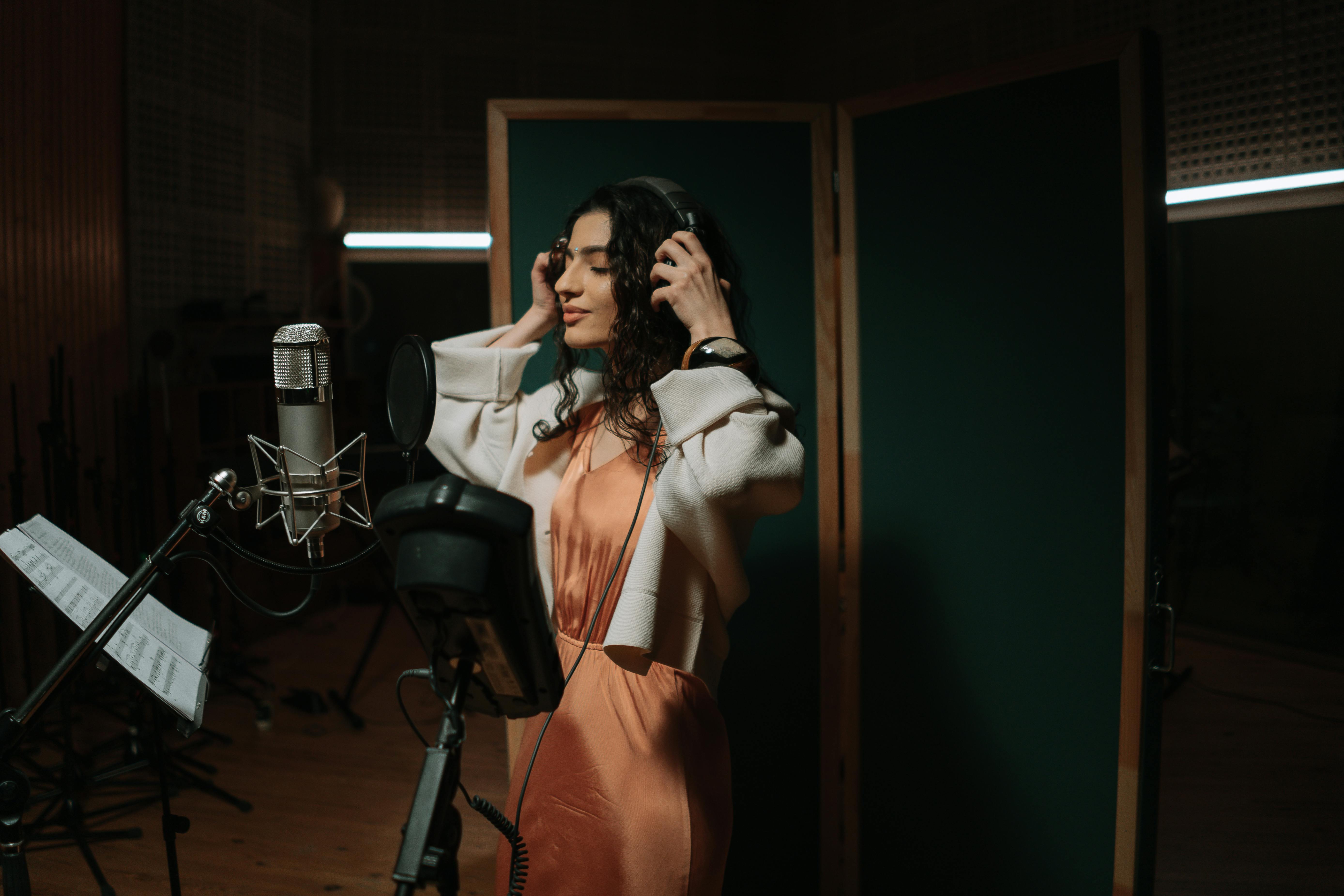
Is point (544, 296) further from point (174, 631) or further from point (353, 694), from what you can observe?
point (353, 694)

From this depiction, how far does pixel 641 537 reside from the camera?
4.13 feet

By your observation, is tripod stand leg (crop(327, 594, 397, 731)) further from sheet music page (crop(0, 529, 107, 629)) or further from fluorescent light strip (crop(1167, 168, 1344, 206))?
fluorescent light strip (crop(1167, 168, 1344, 206))

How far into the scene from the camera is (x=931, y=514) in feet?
Result: 6.44

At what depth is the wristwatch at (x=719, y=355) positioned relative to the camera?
3.91ft

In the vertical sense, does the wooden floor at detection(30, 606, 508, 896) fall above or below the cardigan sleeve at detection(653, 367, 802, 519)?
below

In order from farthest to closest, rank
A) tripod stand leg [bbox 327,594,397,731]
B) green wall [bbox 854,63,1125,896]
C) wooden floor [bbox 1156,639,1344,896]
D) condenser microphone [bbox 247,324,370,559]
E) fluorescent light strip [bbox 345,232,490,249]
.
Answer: fluorescent light strip [bbox 345,232,490,249] → tripod stand leg [bbox 327,594,397,731] → wooden floor [bbox 1156,639,1344,896] → green wall [bbox 854,63,1125,896] → condenser microphone [bbox 247,324,370,559]

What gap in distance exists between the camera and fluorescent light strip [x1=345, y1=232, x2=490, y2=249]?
5820 millimetres

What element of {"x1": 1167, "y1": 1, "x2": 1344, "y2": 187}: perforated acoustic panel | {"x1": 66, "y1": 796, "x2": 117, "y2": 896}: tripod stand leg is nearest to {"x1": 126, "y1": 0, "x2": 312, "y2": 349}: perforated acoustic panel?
{"x1": 66, "y1": 796, "x2": 117, "y2": 896}: tripod stand leg

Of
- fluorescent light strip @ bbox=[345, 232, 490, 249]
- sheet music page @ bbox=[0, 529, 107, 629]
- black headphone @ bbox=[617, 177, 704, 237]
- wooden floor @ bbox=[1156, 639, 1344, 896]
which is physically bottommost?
wooden floor @ bbox=[1156, 639, 1344, 896]

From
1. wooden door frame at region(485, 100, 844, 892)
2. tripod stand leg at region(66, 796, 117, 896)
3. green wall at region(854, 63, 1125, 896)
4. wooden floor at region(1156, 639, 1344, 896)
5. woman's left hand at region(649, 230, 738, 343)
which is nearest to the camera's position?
woman's left hand at region(649, 230, 738, 343)

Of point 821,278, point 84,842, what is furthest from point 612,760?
point 84,842

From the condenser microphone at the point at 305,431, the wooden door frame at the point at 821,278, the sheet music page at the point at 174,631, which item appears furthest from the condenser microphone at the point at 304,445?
the wooden door frame at the point at 821,278

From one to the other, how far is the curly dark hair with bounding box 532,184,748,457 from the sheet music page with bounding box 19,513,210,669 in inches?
26.1

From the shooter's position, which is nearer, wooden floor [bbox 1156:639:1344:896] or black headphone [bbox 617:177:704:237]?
black headphone [bbox 617:177:704:237]
